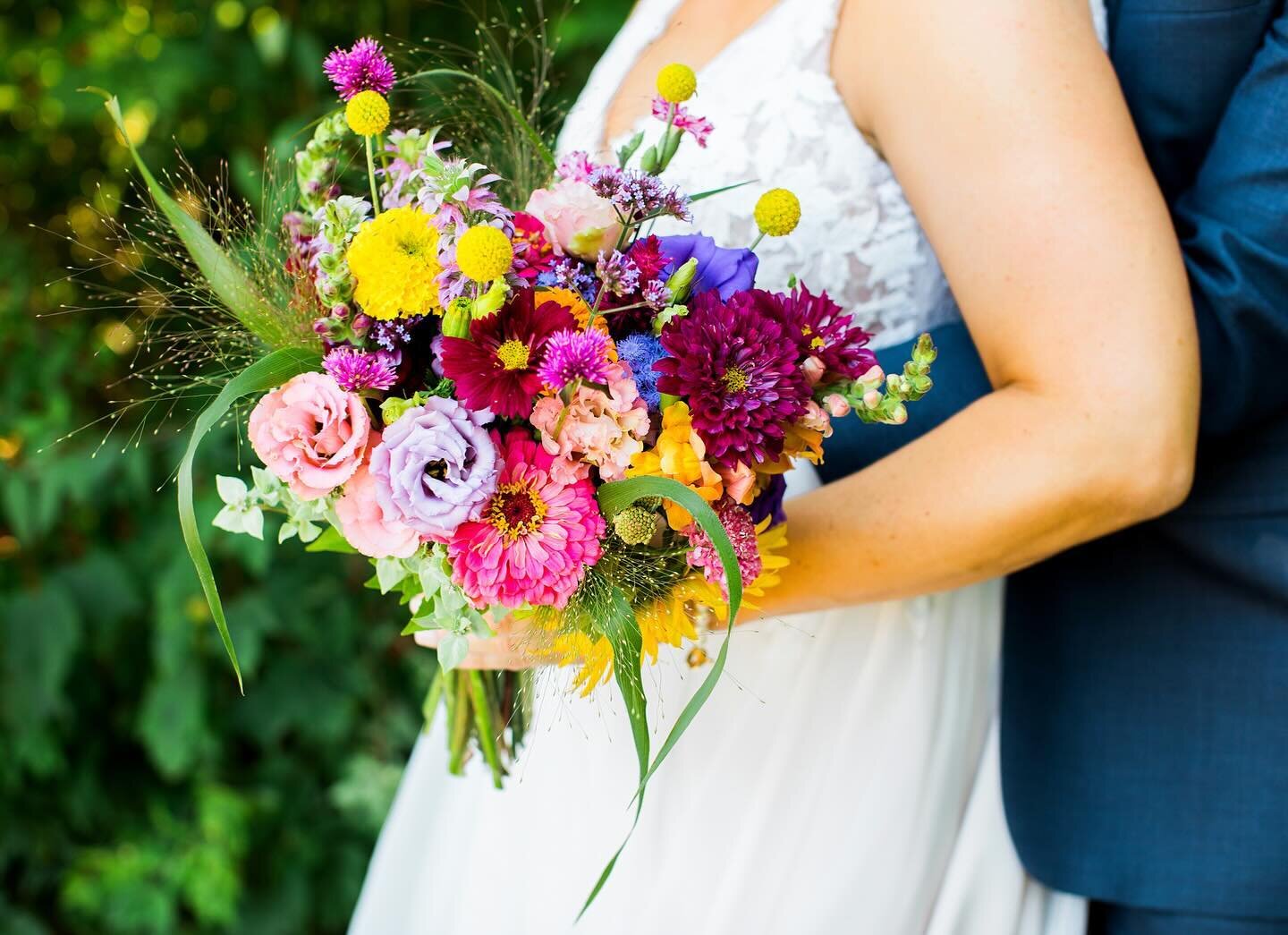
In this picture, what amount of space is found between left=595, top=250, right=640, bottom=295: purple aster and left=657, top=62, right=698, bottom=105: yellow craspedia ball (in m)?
0.12

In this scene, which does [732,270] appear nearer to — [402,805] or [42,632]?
[402,805]

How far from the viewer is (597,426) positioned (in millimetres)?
669

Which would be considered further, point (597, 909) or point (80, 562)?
point (80, 562)

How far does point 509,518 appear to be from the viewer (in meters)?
0.69

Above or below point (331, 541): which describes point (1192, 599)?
below

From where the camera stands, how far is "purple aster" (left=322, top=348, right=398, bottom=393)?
68 centimetres

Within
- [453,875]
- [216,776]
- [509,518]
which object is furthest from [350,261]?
[216,776]

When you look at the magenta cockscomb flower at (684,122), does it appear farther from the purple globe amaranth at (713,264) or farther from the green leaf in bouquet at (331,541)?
the green leaf in bouquet at (331,541)

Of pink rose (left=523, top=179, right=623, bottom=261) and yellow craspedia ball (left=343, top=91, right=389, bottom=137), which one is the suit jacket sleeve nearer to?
pink rose (left=523, top=179, right=623, bottom=261)

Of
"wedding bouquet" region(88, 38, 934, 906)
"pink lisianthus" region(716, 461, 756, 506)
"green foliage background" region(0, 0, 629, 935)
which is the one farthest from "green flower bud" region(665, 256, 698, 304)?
"green foliage background" region(0, 0, 629, 935)

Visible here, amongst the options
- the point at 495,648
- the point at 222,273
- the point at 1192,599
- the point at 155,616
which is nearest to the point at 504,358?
the point at 222,273

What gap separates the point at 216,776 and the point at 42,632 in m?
0.44

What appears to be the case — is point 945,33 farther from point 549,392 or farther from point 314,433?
point 314,433

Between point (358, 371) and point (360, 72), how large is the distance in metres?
0.23
